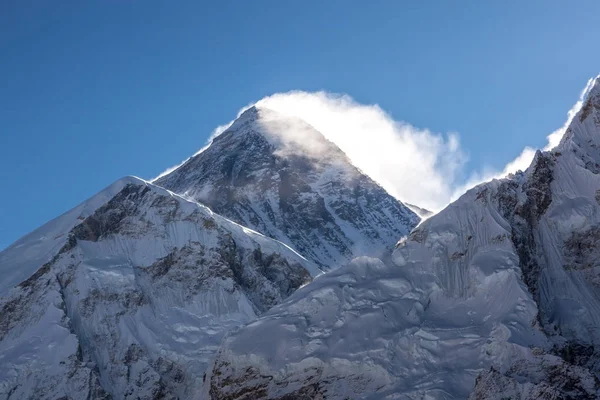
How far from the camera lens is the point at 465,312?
80062 millimetres

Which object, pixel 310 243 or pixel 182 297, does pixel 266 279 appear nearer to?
pixel 182 297

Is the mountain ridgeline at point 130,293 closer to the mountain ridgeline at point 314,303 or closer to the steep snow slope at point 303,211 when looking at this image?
the mountain ridgeline at point 314,303

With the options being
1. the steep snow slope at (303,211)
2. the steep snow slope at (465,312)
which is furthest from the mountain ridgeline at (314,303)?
the steep snow slope at (303,211)

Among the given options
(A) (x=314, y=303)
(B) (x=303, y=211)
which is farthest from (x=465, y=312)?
(B) (x=303, y=211)

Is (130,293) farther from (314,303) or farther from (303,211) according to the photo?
(303,211)

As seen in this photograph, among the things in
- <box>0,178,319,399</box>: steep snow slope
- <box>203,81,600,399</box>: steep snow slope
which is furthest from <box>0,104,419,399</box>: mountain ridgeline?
<box>203,81,600,399</box>: steep snow slope

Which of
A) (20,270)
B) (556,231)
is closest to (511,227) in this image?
(556,231)

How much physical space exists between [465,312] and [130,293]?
55.4 meters

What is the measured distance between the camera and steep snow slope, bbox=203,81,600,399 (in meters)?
73.2

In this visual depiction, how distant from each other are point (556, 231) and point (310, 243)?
9194cm

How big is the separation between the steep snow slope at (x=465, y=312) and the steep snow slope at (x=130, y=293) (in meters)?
32.7

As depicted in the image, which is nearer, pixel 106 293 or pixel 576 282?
pixel 576 282

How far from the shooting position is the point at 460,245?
284ft

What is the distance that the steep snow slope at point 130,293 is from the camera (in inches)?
4434
